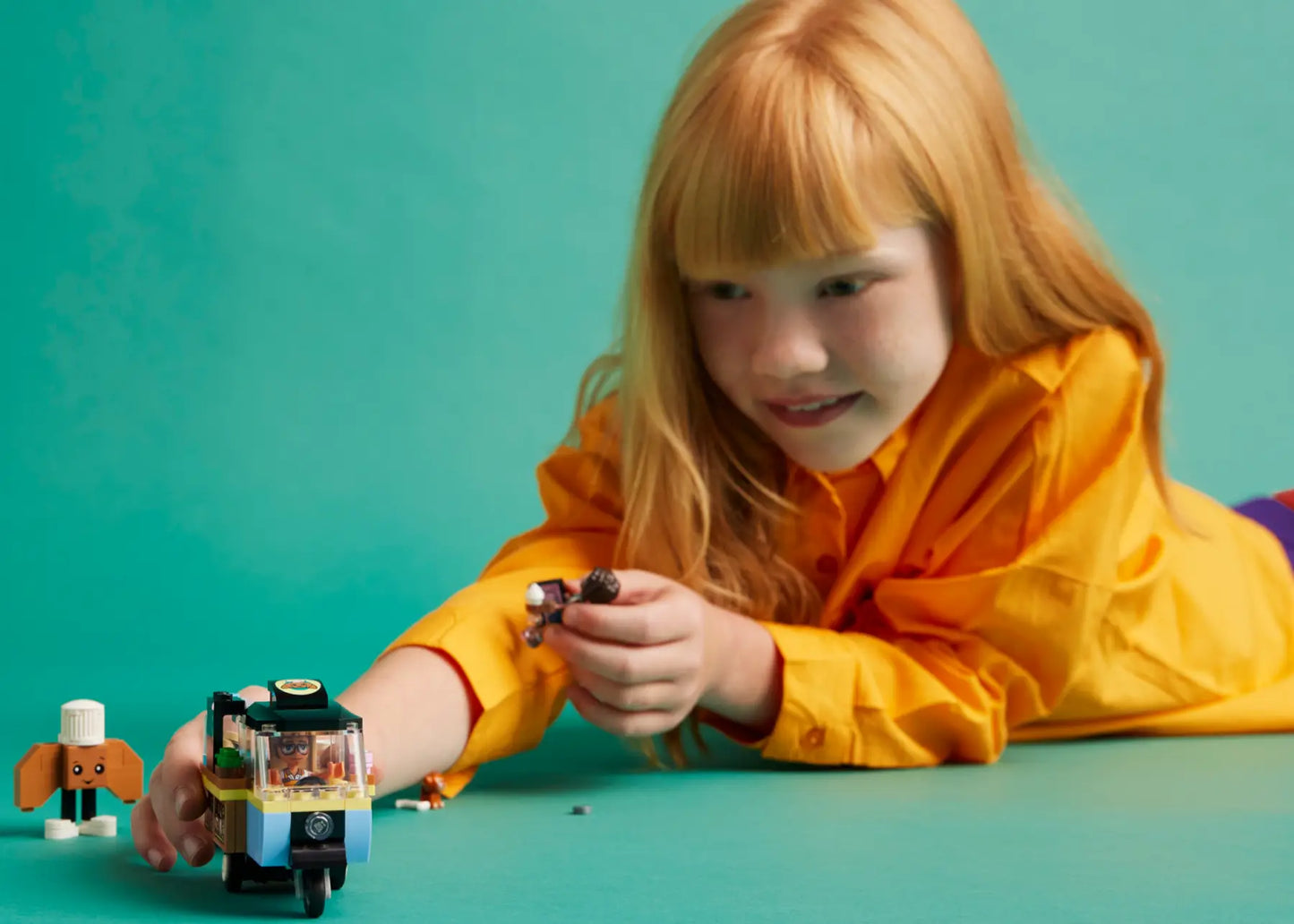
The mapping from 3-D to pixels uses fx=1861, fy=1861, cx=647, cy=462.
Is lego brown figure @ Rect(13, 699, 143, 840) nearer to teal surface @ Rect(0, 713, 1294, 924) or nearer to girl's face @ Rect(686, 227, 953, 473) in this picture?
teal surface @ Rect(0, 713, 1294, 924)

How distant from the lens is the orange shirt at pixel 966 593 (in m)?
1.36

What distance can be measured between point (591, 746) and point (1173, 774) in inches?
18.5

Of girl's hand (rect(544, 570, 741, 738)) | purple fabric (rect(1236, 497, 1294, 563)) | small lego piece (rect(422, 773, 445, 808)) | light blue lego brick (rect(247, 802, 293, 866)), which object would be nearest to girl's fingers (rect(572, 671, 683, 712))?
girl's hand (rect(544, 570, 741, 738))

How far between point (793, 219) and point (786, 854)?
0.44 meters

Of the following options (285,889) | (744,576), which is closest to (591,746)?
(744,576)

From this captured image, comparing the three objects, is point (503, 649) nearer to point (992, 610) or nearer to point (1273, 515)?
point (992, 610)

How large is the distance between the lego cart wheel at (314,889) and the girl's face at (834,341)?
21.6 inches

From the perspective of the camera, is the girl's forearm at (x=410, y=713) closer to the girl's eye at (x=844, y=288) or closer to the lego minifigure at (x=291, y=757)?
the lego minifigure at (x=291, y=757)

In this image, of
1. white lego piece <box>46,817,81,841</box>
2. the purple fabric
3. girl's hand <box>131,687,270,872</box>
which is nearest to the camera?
girl's hand <box>131,687,270,872</box>

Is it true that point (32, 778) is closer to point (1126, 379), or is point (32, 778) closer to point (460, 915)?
point (460, 915)

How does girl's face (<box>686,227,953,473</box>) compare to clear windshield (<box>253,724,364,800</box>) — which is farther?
girl's face (<box>686,227,953,473</box>)

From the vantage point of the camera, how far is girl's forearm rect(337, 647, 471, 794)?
3.84 feet

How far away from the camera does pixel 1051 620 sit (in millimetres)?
1424

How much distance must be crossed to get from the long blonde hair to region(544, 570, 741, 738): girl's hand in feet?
0.55
